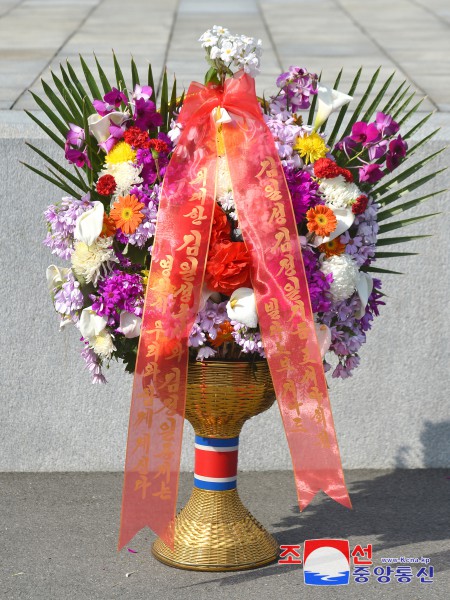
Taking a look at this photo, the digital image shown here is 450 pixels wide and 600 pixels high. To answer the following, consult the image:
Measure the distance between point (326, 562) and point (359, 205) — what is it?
1.23m

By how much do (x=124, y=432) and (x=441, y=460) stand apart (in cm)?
145

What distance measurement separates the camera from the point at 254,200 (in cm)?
347

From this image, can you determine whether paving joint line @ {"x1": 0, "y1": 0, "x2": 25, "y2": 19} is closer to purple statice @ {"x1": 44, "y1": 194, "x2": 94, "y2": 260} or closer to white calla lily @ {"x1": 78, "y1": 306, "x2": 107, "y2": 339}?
purple statice @ {"x1": 44, "y1": 194, "x2": 94, "y2": 260}

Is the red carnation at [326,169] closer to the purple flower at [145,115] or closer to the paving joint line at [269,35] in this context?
the purple flower at [145,115]

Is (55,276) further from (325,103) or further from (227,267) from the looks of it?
(325,103)

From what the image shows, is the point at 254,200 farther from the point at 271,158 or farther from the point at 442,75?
the point at 442,75

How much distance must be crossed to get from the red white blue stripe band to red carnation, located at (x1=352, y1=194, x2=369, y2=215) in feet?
2.89

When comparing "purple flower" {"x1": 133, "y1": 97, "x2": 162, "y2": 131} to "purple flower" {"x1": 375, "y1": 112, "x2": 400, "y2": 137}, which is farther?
"purple flower" {"x1": 375, "y1": 112, "x2": 400, "y2": 137}

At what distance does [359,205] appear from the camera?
353cm

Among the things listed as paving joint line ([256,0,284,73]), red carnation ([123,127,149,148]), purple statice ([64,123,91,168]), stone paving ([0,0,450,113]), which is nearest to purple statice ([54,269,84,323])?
purple statice ([64,123,91,168])

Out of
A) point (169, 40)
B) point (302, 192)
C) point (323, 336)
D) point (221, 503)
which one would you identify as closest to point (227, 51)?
point (302, 192)

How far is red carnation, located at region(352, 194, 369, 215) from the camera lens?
139 inches

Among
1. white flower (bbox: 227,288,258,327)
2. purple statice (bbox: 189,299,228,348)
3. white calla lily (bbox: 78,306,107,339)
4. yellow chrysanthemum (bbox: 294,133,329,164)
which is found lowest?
white calla lily (bbox: 78,306,107,339)

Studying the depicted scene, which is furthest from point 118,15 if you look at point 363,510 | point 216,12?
point 363,510
